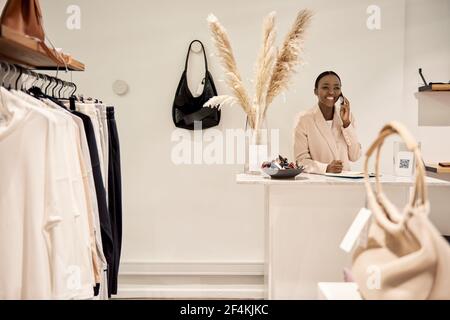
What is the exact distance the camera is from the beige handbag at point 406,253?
917 millimetres

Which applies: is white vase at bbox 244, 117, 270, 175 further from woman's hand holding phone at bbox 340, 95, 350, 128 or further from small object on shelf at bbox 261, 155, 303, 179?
woman's hand holding phone at bbox 340, 95, 350, 128

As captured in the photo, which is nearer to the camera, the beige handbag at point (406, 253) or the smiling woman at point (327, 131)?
the beige handbag at point (406, 253)

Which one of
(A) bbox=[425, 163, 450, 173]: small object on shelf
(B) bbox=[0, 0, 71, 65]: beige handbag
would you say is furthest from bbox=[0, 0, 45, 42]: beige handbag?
(A) bbox=[425, 163, 450, 173]: small object on shelf

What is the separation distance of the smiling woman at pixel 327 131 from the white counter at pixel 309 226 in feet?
2.23

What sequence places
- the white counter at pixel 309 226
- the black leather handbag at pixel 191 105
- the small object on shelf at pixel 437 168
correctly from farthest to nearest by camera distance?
the black leather handbag at pixel 191 105
the small object on shelf at pixel 437 168
the white counter at pixel 309 226

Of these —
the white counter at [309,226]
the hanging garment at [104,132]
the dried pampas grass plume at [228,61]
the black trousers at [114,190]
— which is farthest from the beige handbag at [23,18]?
the dried pampas grass plume at [228,61]

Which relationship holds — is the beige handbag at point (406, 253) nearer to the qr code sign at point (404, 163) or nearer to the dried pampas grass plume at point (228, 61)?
the qr code sign at point (404, 163)

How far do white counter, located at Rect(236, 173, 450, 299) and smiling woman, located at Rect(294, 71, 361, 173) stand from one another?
2.23 ft

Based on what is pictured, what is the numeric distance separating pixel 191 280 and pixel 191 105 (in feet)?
4.43

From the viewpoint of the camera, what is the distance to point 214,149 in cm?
336

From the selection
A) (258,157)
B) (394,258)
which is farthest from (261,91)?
(394,258)

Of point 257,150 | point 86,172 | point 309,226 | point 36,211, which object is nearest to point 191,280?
point 257,150
